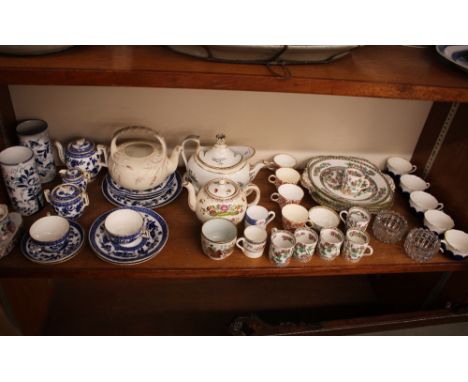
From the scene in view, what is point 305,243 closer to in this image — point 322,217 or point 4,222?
point 322,217

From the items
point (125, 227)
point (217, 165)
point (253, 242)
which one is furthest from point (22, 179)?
point (253, 242)

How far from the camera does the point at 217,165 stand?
3.33 ft

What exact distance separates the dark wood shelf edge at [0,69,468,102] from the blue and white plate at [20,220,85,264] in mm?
397

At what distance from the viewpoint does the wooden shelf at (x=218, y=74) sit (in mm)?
736

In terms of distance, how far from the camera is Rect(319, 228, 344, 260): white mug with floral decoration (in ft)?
3.25

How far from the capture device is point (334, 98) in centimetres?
114

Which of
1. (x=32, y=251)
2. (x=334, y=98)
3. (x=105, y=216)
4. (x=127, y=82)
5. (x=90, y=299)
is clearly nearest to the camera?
(x=127, y=82)

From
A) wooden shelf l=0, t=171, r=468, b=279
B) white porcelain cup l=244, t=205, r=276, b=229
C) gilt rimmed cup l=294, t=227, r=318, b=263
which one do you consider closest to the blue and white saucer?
wooden shelf l=0, t=171, r=468, b=279

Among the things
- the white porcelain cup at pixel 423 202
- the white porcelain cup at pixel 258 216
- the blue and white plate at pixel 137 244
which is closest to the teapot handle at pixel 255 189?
the white porcelain cup at pixel 258 216

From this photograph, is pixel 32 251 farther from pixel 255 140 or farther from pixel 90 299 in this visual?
pixel 255 140

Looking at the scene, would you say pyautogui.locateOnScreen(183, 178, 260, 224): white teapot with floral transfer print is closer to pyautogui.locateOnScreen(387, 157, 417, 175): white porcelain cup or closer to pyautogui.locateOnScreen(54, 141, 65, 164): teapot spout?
pyautogui.locateOnScreen(54, 141, 65, 164): teapot spout

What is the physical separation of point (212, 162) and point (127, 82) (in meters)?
0.33

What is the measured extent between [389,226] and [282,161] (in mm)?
362

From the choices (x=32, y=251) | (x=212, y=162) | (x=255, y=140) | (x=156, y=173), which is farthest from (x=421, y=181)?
(x=32, y=251)
